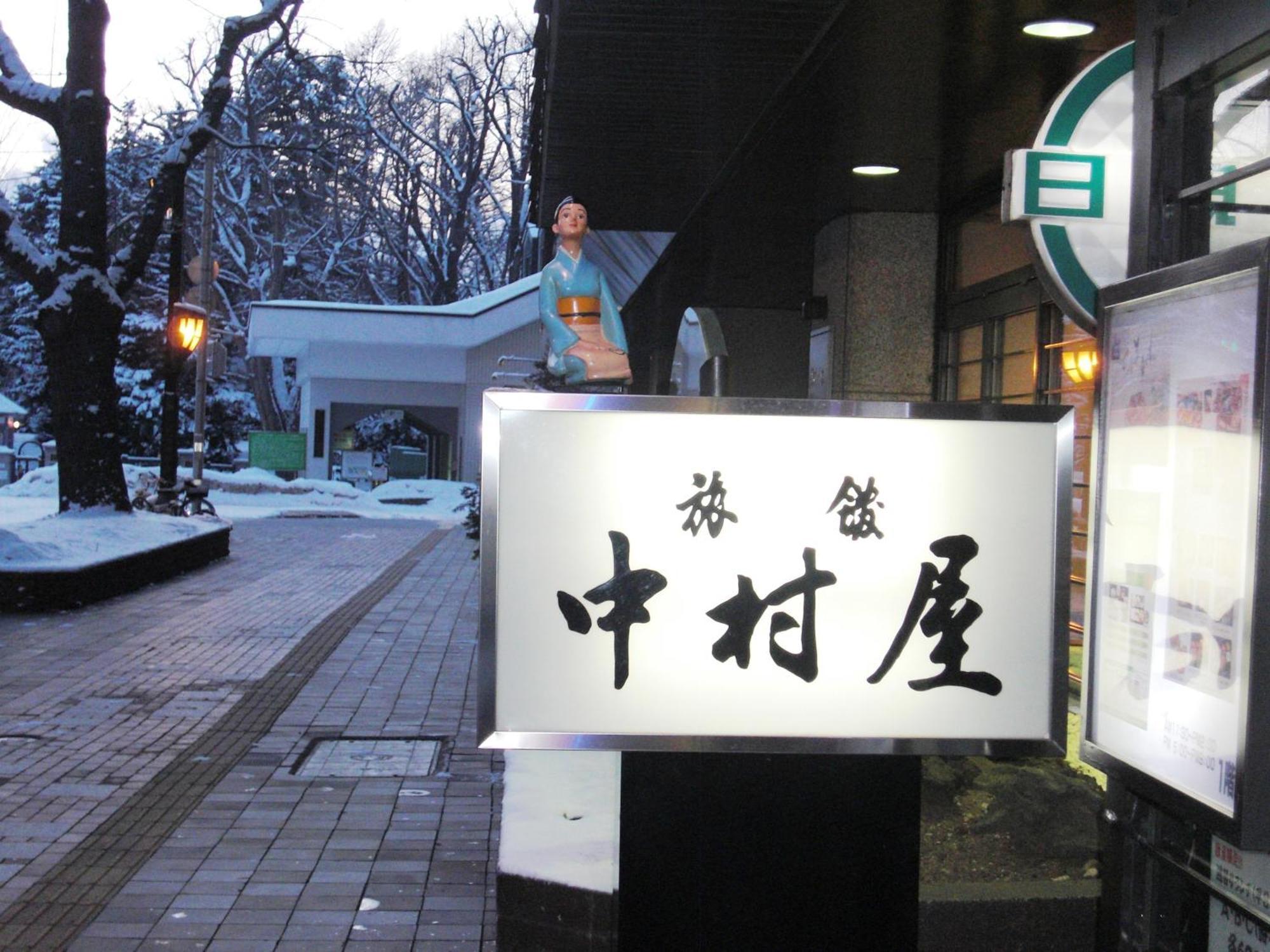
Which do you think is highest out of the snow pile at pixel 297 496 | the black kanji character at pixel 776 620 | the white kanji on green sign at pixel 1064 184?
the white kanji on green sign at pixel 1064 184

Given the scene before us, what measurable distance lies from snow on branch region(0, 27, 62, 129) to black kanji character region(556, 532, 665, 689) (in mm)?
16004

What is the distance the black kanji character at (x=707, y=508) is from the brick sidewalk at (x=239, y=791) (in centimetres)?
273

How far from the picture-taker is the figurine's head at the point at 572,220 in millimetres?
7160

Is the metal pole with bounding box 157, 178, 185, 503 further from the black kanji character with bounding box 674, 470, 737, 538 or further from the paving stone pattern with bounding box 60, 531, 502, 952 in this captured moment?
the black kanji character with bounding box 674, 470, 737, 538

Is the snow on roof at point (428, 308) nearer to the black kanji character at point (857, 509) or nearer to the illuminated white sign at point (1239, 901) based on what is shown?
the illuminated white sign at point (1239, 901)

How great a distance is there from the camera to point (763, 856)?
2.83m

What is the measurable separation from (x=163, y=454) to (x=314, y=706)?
13679 mm

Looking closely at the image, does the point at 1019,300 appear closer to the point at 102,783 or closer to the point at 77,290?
the point at 102,783

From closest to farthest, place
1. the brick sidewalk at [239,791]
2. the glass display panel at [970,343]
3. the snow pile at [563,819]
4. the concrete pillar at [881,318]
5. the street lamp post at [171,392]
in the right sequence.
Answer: the snow pile at [563,819] < the brick sidewalk at [239,791] < the glass display panel at [970,343] < the concrete pillar at [881,318] < the street lamp post at [171,392]

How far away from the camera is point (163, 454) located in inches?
A: 842

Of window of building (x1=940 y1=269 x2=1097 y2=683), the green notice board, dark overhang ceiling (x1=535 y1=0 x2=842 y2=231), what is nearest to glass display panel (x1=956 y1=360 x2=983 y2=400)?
window of building (x1=940 y1=269 x2=1097 y2=683)

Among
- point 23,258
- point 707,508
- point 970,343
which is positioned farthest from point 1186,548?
point 23,258

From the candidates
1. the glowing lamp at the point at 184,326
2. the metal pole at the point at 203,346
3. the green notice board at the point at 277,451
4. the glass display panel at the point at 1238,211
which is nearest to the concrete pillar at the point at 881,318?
the glass display panel at the point at 1238,211

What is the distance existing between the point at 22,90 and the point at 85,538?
231 inches
